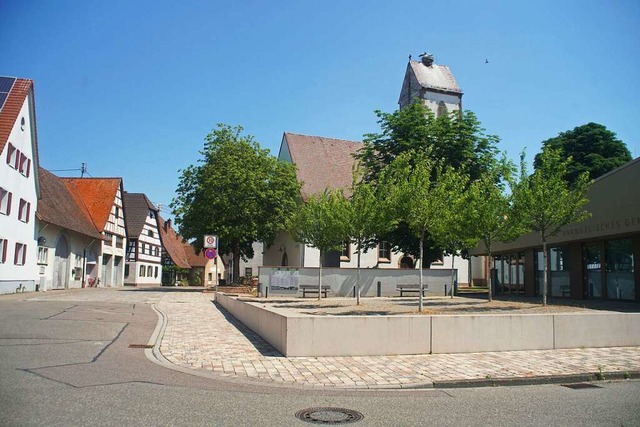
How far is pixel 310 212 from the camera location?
76.7 ft

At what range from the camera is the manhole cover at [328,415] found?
6.09m

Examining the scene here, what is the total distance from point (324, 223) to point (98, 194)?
35455 mm

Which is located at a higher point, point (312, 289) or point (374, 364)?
point (312, 289)

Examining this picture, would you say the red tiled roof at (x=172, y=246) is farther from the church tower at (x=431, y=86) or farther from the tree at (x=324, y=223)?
the tree at (x=324, y=223)

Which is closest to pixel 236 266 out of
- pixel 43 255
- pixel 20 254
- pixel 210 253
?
pixel 43 255

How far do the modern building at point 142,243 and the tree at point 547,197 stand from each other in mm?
45003

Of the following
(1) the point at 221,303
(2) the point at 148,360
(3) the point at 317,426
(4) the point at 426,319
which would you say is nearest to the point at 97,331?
(2) the point at 148,360

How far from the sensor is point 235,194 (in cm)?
3919

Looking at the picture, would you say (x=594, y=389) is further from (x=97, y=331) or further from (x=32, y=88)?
(x=32, y=88)

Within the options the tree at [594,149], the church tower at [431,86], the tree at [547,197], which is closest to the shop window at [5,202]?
the tree at [547,197]

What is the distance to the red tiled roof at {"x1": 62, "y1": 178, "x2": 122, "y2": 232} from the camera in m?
48.2

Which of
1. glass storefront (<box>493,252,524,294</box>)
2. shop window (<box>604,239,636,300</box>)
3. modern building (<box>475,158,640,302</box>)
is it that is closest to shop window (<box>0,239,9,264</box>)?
modern building (<box>475,158,640,302</box>)

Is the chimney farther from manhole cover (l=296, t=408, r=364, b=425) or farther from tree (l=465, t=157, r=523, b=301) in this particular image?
manhole cover (l=296, t=408, r=364, b=425)

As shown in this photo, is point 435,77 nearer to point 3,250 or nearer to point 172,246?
point 172,246
